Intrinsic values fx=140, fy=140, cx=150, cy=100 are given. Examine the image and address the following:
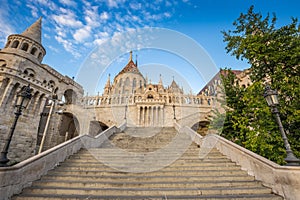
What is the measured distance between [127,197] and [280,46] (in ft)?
26.4

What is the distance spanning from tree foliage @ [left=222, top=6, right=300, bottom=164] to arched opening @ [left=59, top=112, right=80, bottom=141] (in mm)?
19328

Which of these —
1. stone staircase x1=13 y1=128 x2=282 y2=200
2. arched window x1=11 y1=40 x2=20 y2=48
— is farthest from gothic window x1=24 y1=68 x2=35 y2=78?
stone staircase x1=13 y1=128 x2=282 y2=200

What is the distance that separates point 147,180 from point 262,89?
5.64 metres

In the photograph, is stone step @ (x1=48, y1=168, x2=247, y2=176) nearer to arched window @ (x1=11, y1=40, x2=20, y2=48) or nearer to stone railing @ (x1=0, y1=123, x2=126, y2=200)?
stone railing @ (x1=0, y1=123, x2=126, y2=200)

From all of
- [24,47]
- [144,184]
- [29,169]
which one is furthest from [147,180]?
[24,47]

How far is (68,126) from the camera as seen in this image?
20.2m

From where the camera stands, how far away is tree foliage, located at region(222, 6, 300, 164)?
502cm

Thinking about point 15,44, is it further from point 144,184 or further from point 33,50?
point 144,184

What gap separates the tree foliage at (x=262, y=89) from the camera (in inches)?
197

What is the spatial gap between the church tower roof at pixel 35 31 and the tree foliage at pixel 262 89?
22851mm

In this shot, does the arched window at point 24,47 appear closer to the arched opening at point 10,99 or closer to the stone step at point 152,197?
the arched opening at point 10,99

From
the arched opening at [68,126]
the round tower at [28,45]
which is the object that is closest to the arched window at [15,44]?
the round tower at [28,45]

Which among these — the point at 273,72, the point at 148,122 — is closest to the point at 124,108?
the point at 148,122

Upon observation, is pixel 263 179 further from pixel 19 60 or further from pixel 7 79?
pixel 19 60
